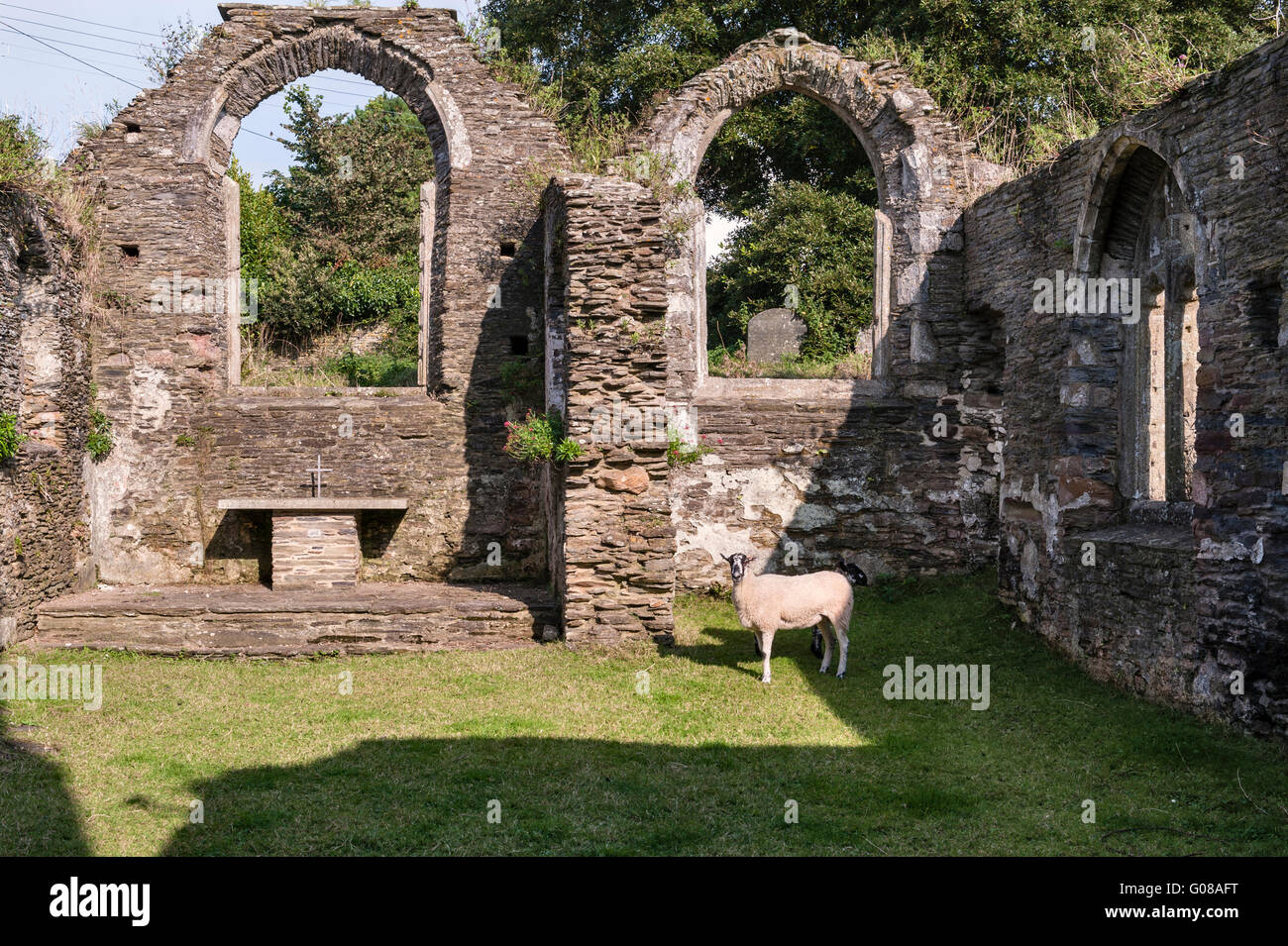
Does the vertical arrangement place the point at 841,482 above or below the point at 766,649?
above

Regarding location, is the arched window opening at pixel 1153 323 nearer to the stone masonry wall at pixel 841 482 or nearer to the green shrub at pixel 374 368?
Answer: the stone masonry wall at pixel 841 482

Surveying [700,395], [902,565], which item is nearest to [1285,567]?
[902,565]

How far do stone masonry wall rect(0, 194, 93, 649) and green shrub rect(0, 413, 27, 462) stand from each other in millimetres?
83

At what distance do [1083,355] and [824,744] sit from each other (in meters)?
4.32

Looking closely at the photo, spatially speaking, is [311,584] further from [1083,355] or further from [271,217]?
[271,217]

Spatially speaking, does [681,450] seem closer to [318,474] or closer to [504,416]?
[504,416]

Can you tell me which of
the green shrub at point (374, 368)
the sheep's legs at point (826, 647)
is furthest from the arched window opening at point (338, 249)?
the sheep's legs at point (826, 647)

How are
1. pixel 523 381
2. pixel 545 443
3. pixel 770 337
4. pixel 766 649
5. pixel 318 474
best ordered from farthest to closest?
pixel 770 337, pixel 523 381, pixel 318 474, pixel 545 443, pixel 766 649

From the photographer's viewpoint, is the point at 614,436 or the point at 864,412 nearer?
the point at 614,436

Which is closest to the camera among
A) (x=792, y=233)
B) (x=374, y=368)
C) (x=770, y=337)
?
(x=770, y=337)

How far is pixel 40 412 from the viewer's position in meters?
11.0

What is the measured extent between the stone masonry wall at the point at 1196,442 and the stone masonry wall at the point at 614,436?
3357mm

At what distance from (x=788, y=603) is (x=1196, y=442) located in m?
3.11

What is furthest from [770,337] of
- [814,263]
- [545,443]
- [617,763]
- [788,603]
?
[617,763]
